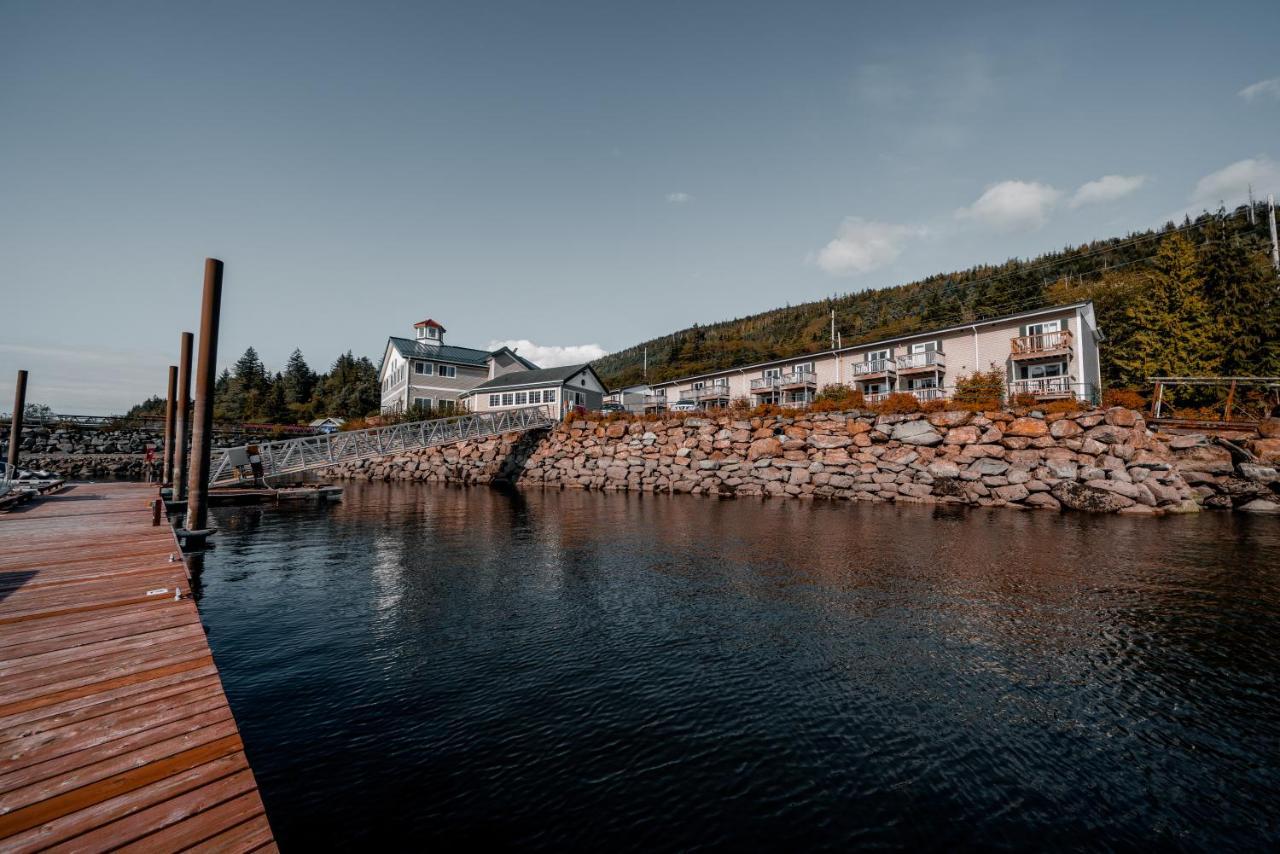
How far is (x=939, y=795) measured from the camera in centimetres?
517

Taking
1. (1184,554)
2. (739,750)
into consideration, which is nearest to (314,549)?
(739,750)

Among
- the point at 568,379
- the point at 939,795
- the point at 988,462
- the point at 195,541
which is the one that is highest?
the point at 568,379

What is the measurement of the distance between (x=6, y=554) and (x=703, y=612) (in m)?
12.7

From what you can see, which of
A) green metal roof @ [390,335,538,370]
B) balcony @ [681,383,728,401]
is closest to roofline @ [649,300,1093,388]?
balcony @ [681,383,728,401]

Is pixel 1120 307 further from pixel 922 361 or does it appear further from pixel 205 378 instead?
pixel 205 378

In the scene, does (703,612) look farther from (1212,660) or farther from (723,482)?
(723,482)

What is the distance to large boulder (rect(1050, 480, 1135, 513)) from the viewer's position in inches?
910

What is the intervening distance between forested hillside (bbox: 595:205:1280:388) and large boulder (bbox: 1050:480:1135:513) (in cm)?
1779

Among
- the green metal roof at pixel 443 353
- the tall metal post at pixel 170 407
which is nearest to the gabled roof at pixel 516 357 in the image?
the green metal roof at pixel 443 353

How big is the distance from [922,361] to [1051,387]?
8.23 meters

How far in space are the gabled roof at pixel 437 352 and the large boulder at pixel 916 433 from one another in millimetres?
44876

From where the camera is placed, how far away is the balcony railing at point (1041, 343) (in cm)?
3253

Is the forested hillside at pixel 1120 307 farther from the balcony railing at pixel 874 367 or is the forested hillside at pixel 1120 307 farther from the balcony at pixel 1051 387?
the balcony at pixel 1051 387

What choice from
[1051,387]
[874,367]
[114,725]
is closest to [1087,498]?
[1051,387]
